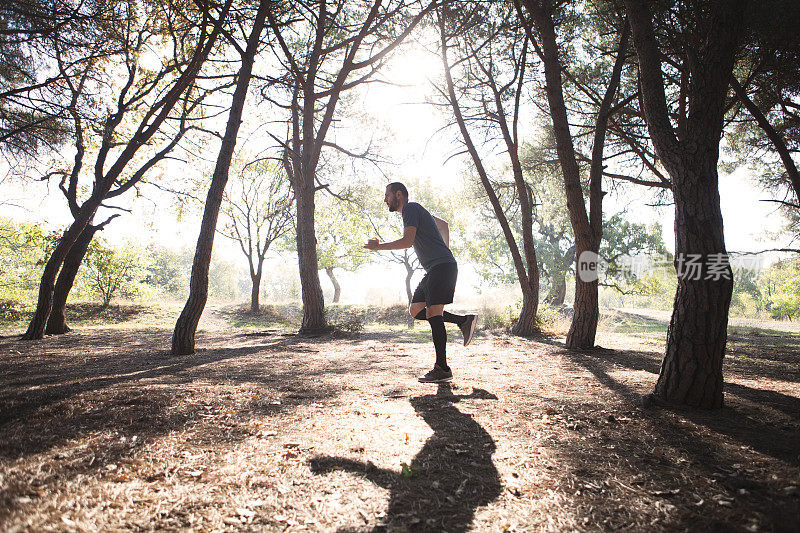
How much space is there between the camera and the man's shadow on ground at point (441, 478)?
5.16 feet

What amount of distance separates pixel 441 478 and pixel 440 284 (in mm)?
2345

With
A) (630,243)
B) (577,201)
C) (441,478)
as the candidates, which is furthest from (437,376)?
(630,243)

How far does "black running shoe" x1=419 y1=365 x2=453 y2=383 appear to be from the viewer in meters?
3.99

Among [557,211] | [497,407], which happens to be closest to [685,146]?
[497,407]

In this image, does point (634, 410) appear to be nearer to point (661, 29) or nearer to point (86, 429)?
point (86, 429)

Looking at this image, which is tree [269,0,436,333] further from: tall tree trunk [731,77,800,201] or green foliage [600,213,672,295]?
green foliage [600,213,672,295]

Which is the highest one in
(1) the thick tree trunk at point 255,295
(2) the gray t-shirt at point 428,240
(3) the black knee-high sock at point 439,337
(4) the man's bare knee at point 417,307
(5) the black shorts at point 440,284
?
(2) the gray t-shirt at point 428,240

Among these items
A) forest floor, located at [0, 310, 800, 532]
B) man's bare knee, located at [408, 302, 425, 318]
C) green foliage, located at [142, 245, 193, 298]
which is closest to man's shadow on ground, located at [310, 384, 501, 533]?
forest floor, located at [0, 310, 800, 532]

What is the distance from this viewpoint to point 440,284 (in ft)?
13.4

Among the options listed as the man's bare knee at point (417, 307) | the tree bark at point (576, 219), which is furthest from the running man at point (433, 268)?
the tree bark at point (576, 219)

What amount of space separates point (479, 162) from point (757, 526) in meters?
8.73

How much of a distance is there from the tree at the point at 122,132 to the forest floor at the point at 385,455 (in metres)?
5.61

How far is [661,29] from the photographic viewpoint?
6.48 meters

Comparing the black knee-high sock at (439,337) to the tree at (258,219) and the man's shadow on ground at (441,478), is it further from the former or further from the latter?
the tree at (258,219)
